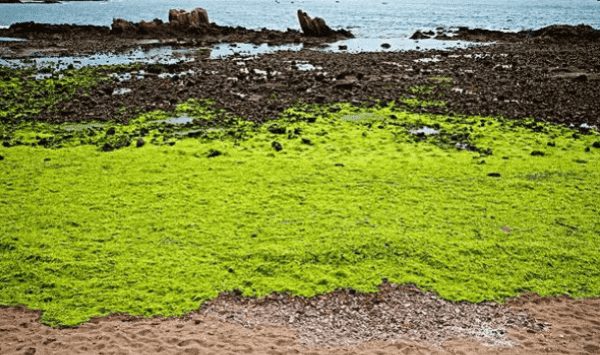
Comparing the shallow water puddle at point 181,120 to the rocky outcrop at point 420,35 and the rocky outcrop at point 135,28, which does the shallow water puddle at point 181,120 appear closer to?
the rocky outcrop at point 135,28

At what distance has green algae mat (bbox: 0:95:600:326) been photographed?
335 inches

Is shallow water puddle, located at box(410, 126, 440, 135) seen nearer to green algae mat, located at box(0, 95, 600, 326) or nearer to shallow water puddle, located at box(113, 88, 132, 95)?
green algae mat, located at box(0, 95, 600, 326)

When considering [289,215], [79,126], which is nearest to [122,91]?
[79,126]

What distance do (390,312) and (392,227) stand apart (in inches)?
110

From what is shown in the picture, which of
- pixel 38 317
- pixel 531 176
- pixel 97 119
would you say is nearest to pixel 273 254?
pixel 38 317

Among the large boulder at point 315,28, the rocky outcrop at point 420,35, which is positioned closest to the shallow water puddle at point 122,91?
the large boulder at point 315,28

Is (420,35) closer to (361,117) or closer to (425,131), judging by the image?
(361,117)

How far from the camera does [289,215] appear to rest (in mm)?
10781

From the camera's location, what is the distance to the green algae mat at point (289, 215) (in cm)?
850

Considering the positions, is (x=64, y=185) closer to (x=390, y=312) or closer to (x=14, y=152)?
(x=14, y=152)

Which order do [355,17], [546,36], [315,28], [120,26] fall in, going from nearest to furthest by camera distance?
1. [546,36]
2. [315,28]
3. [120,26]
4. [355,17]

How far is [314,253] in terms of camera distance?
938cm

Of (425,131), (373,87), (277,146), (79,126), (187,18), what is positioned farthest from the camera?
(187,18)

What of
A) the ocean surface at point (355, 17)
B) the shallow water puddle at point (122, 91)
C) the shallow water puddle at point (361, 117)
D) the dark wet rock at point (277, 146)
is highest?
the ocean surface at point (355, 17)
